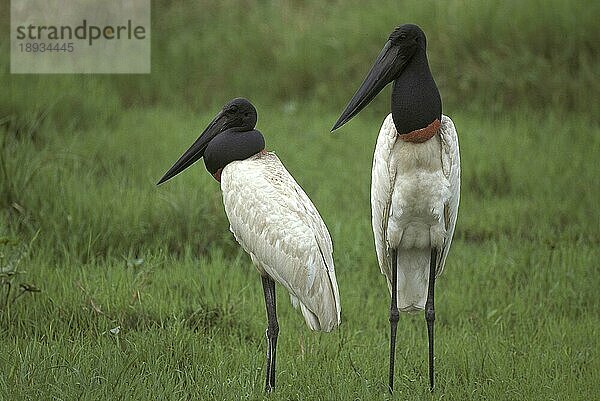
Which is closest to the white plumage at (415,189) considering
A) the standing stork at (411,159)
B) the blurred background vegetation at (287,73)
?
the standing stork at (411,159)

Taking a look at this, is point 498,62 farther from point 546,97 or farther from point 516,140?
point 516,140

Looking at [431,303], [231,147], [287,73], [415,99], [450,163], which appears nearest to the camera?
[415,99]

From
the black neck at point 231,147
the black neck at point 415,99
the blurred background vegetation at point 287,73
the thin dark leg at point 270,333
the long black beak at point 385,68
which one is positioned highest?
the blurred background vegetation at point 287,73

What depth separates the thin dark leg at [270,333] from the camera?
4539mm

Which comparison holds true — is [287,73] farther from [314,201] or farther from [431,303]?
[431,303]

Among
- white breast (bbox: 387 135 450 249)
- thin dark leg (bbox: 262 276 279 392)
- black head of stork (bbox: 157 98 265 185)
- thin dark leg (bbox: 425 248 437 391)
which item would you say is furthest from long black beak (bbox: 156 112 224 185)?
thin dark leg (bbox: 425 248 437 391)

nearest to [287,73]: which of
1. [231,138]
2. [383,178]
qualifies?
[231,138]

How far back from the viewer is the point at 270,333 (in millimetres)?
4582

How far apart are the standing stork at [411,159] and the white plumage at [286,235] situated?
1.09 ft

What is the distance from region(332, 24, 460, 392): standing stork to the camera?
14.5ft

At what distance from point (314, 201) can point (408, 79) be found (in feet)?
10.8

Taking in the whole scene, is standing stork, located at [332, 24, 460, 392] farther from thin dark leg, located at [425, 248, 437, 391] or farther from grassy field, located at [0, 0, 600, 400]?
grassy field, located at [0, 0, 600, 400]

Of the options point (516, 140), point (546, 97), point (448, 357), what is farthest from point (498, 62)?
point (448, 357)

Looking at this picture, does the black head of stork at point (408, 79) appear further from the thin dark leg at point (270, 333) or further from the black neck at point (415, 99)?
the thin dark leg at point (270, 333)
